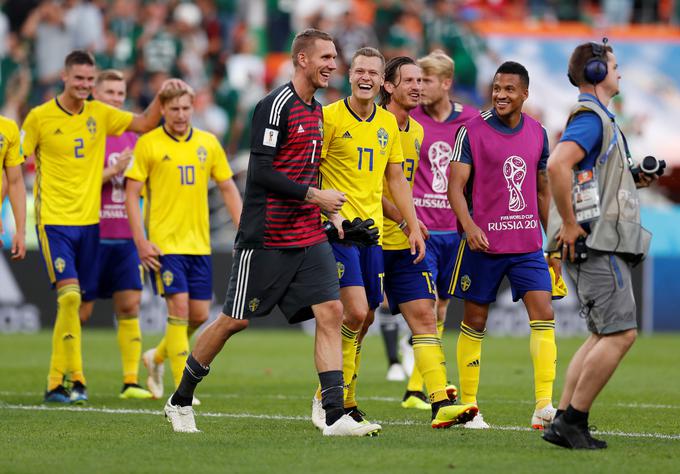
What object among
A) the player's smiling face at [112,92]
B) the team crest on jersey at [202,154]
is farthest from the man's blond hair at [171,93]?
the player's smiling face at [112,92]

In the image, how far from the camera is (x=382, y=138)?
28.9ft

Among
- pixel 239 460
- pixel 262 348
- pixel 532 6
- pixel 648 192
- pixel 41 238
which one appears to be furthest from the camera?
pixel 532 6

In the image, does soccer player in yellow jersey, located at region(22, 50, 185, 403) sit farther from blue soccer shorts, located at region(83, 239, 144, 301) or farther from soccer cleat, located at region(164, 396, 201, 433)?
soccer cleat, located at region(164, 396, 201, 433)

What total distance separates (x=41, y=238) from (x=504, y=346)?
26.5 feet

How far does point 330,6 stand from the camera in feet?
86.7

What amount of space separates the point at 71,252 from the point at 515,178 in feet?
13.8

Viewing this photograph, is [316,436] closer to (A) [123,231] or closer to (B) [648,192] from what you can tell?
(A) [123,231]

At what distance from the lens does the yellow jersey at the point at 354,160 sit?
8711 millimetres

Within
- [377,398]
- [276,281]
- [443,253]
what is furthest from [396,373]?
[276,281]

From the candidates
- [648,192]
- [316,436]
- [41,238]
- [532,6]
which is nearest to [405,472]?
[316,436]

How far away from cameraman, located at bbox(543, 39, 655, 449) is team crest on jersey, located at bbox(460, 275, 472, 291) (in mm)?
1689

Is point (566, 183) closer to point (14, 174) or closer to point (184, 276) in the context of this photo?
point (184, 276)

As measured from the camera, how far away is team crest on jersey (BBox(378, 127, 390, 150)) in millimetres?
8797

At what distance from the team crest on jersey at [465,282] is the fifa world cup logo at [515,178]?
23.1 inches
